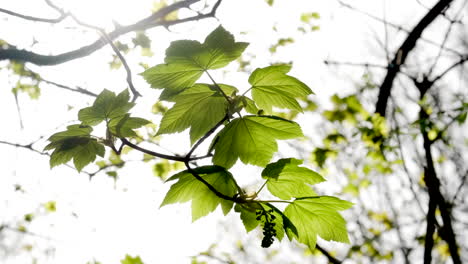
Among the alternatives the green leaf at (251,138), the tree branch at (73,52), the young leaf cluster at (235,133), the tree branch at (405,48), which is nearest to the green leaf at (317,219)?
the young leaf cluster at (235,133)

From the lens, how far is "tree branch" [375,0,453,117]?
2.58 m

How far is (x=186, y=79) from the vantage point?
0.72 m

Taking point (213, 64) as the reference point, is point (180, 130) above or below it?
below

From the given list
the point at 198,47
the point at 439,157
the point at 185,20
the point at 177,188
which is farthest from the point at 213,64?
the point at 439,157

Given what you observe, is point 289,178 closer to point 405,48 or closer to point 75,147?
point 75,147

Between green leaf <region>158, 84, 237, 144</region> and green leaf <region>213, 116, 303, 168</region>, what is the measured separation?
0.06 metres

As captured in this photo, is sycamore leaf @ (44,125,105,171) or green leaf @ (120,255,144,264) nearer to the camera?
sycamore leaf @ (44,125,105,171)

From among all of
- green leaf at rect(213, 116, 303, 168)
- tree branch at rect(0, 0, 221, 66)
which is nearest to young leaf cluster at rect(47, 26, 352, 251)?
green leaf at rect(213, 116, 303, 168)

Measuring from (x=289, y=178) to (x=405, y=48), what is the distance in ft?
8.90

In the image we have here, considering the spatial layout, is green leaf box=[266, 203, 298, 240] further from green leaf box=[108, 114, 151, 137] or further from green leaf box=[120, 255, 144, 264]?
green leaf box=[120, 255, 144, 264]

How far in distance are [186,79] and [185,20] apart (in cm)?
129

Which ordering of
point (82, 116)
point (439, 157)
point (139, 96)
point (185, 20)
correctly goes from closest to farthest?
point (82, 116) → point (139, 96) → point (185, 20) → point (439, 157)

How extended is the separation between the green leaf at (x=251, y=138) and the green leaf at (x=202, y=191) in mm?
35

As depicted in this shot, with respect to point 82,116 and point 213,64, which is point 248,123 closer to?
point 213,64
